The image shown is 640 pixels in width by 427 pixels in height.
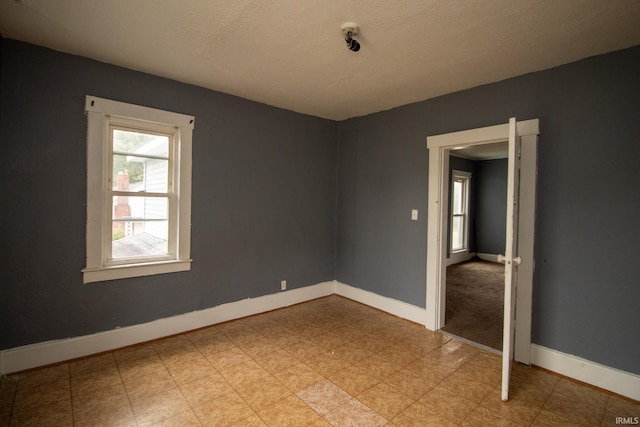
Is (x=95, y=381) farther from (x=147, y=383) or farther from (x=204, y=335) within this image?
(x=204, y=335)

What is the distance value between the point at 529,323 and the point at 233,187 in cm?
318

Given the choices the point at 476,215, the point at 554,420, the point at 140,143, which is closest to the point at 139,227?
the point at 140,143

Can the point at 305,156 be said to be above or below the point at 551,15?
below

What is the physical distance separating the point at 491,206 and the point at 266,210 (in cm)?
603

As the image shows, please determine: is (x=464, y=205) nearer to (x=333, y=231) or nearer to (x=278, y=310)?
(x=333, y=231)

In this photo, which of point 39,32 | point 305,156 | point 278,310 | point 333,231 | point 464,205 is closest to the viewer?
point 39,32

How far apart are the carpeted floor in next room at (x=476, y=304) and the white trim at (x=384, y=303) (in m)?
0.33

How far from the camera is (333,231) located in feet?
14.8

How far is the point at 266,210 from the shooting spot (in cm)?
375

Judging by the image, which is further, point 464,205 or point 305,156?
point 464,205

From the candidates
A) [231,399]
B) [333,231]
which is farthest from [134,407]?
[333,231]

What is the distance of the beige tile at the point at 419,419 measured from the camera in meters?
1.90

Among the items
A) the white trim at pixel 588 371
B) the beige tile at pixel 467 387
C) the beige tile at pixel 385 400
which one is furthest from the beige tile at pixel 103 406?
the white trim at pixel 588 371

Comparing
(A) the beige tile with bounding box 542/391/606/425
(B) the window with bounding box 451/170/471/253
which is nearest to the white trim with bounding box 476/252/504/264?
(B) the window with bounding box 451/170/471/253
